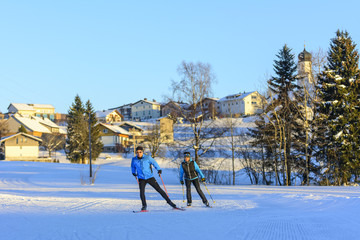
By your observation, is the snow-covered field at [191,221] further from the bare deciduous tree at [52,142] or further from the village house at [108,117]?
the village house at [108,117]

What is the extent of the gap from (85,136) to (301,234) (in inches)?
2059

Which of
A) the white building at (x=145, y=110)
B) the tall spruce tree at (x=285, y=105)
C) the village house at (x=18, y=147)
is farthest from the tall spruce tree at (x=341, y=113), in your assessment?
the white building at (x=145, y=110)

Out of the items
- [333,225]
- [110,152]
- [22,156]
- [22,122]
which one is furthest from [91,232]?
[22,122]

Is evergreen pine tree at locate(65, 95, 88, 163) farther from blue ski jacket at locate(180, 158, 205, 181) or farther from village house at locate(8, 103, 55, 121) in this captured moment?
village house at locate(8, 103, 55, 121)

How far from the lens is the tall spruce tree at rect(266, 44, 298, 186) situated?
1085 inches

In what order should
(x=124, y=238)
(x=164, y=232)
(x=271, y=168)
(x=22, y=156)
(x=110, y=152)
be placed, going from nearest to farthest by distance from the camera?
(x=124, y=238) → (x=164, y=232) → (x=271, y=168) → (x=22, y=156) → (x=110, y=152)

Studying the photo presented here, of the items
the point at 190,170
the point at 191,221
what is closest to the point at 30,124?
the point at 190,170

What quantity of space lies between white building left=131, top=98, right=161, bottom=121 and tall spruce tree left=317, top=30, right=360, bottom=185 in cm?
8194

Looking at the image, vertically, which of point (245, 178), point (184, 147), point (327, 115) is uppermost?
point (327, 115)

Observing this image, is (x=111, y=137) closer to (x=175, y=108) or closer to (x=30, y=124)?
(x=30, y=124)

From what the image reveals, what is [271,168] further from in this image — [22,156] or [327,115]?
[22,156]

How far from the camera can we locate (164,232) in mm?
6656

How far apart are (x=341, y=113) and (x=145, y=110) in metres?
88.3

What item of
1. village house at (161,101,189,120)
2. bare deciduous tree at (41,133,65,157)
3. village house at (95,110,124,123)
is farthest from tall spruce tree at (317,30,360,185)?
village house at (95,110,124,123)
